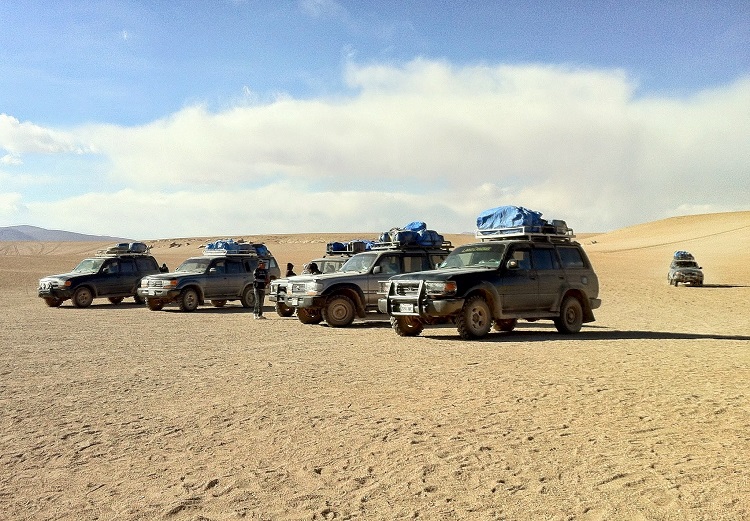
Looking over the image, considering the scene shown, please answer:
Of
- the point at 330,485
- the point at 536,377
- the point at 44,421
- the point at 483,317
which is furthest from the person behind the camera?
the point at 483,317

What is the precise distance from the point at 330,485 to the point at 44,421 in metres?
3.49

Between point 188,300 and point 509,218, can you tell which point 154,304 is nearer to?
point 188,300

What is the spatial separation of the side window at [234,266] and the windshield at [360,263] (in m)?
6.56

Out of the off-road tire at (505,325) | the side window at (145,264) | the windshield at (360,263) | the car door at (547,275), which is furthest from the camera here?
the side window at (145,264)

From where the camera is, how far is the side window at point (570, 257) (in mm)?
15344

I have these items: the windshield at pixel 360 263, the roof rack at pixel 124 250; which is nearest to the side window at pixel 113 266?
the roof rack at pixel 124 250

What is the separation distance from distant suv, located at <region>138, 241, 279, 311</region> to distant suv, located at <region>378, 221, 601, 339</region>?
9.35 meters

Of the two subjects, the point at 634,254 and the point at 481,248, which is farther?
the point at 634,254

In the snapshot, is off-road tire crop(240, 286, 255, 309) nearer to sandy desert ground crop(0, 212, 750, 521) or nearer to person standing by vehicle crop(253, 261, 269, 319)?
person standing by vehicle crop(253, 261, 269, 319)

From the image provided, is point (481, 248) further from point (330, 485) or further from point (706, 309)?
point (706, 309)

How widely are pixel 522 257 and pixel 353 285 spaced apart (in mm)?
4002

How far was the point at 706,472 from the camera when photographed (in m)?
5.36

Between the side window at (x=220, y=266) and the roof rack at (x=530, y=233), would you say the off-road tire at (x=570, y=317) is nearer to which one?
the roof rack at (x=530, y=233)

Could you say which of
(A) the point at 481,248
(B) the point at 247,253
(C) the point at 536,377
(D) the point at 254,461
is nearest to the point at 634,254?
(B) the point at 247,253
